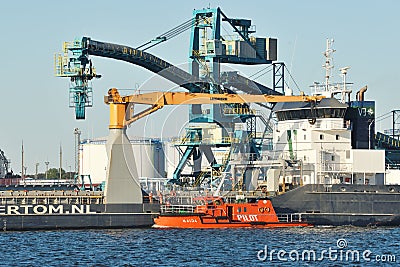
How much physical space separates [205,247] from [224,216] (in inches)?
381

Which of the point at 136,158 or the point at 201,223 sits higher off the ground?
the point at 136,158

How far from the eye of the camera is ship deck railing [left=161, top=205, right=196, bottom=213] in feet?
193

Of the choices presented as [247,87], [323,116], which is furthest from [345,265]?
[247,87]

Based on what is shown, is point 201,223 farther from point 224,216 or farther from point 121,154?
point 121,154

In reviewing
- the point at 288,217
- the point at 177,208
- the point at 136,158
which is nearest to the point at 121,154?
the point at 177,208

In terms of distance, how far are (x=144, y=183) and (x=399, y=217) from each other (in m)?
20.3

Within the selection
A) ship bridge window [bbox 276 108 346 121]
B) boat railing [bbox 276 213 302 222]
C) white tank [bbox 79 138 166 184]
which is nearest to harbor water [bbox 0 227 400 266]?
boat railing [bbox 276 213 302 222]

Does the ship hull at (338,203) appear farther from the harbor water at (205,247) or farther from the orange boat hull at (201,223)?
the orange boat hull at (201,223)

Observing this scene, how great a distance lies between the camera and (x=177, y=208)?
58875 mm

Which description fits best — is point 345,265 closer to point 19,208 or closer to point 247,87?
point 19,208

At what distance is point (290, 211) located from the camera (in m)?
58.8

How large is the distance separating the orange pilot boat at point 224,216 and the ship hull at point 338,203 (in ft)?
2.50

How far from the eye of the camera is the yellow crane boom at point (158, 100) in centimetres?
5972

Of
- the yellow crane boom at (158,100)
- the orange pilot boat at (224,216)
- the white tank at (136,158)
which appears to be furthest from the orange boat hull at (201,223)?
the white tank at (136,158)
